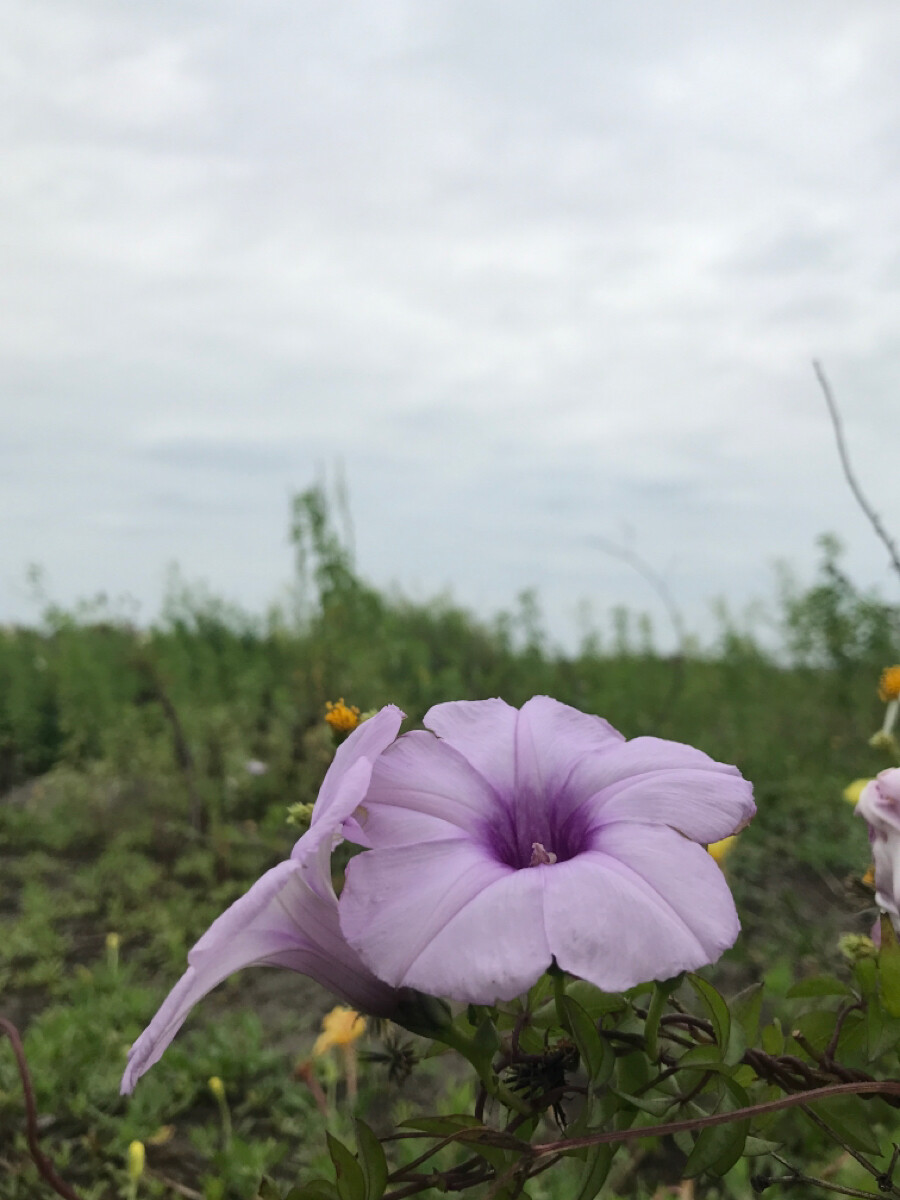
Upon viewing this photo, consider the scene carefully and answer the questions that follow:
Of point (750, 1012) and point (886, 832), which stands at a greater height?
point (886, 832)

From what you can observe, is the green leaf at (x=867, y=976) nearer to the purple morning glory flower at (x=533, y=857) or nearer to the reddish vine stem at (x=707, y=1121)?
the reddish vine stem at (x=707, y=1121)

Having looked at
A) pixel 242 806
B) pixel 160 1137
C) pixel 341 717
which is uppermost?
pixel 341 717

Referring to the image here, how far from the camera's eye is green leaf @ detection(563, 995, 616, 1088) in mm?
687

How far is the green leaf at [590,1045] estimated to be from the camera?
0.69 meters

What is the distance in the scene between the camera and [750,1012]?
0.85 meters

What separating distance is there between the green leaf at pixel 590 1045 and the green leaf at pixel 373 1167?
0.17 metres

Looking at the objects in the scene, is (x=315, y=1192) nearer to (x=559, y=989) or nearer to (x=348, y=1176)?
(x=348, y=1176)

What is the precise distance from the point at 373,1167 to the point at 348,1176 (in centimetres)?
2

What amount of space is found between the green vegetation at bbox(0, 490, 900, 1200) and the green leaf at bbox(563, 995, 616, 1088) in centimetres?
28

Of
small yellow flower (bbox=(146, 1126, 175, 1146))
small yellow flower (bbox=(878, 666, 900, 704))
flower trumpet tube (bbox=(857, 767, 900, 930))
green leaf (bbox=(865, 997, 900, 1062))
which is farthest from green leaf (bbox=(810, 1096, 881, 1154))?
small yellow flower (bbox=(146, 1126, 175, 1146))

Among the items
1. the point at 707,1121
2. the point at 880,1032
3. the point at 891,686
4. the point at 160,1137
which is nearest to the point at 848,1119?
the point at 880,1032

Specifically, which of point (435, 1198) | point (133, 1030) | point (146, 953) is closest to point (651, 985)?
point (435, 1198)

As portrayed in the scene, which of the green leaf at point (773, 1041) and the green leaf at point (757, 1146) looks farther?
the green leaf at point (773, 1041)

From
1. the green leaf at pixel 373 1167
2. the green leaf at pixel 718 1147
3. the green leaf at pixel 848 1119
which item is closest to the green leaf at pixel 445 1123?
the green leaf at pixel 373 1167
